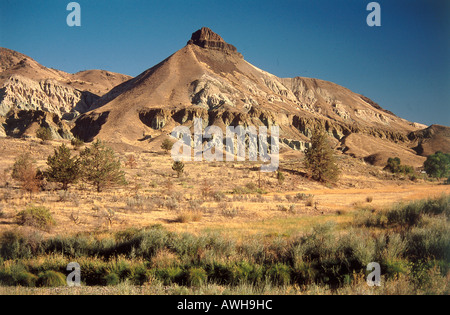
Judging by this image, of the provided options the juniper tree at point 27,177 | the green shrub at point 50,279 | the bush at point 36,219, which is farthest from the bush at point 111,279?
the juniper tree at point 27,177

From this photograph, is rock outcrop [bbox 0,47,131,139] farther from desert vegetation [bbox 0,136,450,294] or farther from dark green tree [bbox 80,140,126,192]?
desert vegetation [bbox 0,136,450,294]

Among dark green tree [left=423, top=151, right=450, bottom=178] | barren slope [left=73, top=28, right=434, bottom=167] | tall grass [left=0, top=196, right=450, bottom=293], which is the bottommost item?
tall grass [left=0, top=196, right=450, bottom=293]

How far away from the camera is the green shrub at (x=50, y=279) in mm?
7961

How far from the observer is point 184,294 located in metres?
6.42

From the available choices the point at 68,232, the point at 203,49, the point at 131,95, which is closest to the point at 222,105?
the point at 131,95

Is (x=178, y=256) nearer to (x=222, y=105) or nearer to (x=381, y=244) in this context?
(x=381, y=244)

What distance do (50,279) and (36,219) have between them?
19.8 feet

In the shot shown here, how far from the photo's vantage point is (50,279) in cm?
809

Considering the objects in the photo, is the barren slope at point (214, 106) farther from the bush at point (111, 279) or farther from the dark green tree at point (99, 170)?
the bush at point (111, 279)

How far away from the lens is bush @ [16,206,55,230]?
12.7 metres

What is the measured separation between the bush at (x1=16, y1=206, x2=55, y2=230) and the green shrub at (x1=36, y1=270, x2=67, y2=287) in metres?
5.19

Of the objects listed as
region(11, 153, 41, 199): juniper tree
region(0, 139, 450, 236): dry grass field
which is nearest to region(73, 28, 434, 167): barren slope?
region(11, 153, 41, 199): juniper tree

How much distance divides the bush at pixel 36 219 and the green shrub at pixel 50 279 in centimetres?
519
